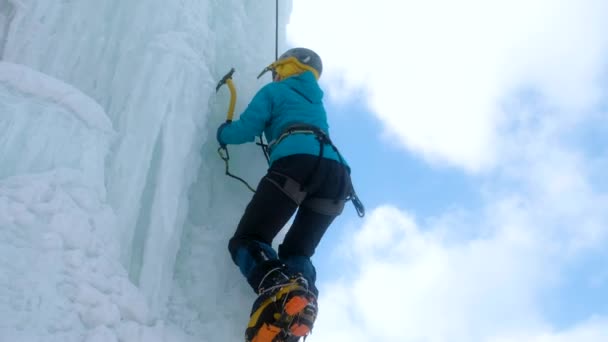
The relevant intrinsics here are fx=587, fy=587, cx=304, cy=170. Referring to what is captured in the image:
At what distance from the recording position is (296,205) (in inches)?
129

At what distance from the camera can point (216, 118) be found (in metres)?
3.97

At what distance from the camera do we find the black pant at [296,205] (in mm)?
3205

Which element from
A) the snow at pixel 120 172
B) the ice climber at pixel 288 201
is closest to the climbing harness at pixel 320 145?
the ice climber at pixel 288 201

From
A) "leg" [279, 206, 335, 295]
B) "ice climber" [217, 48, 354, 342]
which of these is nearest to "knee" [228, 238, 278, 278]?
"ice climber" [217, 48, 354, 342]

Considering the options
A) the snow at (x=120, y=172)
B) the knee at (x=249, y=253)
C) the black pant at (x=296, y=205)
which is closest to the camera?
the snow at (x=120, y=172)

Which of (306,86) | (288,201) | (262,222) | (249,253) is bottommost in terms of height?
(249,253)

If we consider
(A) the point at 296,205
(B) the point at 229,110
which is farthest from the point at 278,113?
(A) the point at 296,205

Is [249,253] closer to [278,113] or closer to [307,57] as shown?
[278,113]

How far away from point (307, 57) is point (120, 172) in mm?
1493

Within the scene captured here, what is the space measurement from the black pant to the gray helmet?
900 millimetres

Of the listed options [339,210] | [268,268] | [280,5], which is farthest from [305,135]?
[280,5]

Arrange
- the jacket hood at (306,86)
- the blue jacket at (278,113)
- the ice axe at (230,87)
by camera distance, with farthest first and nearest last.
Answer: the ice axe at (230,87) → the jacket hood at (306,86) → the blue jacket at (278,113)

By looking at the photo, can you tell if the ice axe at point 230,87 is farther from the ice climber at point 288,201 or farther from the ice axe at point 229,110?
the ice climber at point 288,201

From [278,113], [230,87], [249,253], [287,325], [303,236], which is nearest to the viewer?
[287,325]
